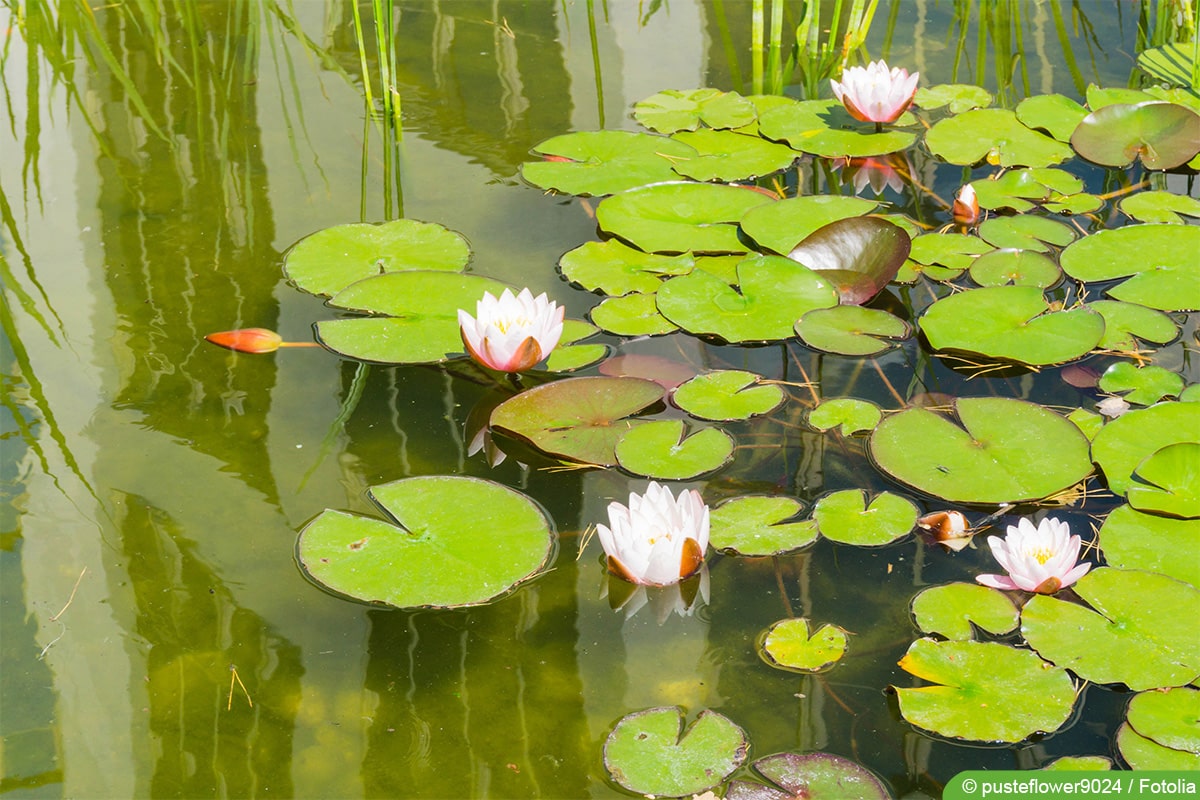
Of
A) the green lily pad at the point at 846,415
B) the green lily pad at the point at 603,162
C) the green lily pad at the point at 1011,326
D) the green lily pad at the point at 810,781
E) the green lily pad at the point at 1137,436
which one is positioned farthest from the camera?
the green lily pad at the point at 603,162

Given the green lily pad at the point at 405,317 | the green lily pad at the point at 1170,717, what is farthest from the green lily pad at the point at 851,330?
the green lily pad at the point at 1170,717

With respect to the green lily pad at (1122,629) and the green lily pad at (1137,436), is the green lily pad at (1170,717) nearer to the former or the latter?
the green lily pad at (1122,629)

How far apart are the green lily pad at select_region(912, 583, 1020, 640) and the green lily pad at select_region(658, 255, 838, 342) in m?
0.79

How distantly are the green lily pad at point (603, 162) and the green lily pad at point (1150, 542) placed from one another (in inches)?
61.6

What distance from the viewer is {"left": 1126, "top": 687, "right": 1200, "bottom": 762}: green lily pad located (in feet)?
4.74

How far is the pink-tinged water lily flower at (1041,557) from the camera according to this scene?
1676 mm

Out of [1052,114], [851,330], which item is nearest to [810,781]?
[851,330]

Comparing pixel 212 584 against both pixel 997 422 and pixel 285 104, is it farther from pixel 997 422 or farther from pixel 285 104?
pixel 285 104

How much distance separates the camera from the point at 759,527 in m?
1.85

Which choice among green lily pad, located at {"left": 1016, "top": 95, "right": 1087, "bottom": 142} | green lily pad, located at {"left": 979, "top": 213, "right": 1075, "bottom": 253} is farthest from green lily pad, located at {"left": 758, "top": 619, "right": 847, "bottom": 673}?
green lily pad, located at {"left": 1016, "top": 95, "right": 1087, "bottom": 142}

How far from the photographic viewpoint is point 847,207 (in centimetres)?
276

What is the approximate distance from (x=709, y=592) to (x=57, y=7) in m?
3.61

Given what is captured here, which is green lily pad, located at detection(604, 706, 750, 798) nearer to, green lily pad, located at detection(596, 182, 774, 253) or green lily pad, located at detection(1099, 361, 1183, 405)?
green lily pad, located at detection(1099, 361, 1183, 405)

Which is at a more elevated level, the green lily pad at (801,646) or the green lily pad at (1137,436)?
the green lily pad at (1137,436)
